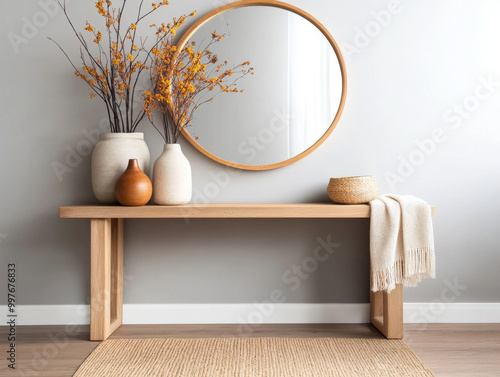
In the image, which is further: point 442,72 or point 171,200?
point 442,72

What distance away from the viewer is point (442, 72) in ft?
9.14

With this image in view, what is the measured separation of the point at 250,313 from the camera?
9.12 ft

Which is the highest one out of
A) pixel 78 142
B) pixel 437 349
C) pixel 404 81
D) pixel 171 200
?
pixel 404 81

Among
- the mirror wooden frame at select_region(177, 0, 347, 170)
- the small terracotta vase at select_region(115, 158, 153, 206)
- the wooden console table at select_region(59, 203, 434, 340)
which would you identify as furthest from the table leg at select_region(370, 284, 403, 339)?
the small terracotta vase at select_region(115, 158, 153, 206)

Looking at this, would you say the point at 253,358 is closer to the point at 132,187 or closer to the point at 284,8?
the point at 132,187

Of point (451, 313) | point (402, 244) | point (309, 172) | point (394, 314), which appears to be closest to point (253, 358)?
point (394, 314)

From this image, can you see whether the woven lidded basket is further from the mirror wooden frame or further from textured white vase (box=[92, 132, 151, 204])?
textured white vase (box=[92, 132, 151, 204])

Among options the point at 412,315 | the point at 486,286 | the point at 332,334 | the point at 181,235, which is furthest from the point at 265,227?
the point at 486,286

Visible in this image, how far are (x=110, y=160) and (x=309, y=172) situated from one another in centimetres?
98

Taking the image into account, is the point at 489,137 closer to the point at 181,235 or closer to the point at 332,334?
the point at 332,334

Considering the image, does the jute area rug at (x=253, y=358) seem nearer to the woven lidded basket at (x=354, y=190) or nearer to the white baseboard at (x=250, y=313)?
the white baseboard at (x=250, y=313)

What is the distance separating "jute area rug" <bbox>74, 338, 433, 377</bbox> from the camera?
2072 millimetres

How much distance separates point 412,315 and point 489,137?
3.24 ft

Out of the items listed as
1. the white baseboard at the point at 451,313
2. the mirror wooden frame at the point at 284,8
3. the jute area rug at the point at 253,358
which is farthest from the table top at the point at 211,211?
the white baseboard at the point at 451,313
